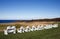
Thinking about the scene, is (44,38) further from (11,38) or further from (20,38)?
(11,38)

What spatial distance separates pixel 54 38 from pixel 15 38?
→ 238 centimetres

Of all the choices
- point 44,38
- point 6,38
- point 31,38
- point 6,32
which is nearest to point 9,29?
point 6,32

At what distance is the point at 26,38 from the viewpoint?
8.91 m

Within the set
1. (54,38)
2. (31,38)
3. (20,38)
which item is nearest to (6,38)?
(20,38)

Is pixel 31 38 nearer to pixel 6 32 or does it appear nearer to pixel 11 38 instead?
pixel 11 38

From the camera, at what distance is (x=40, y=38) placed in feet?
29.6

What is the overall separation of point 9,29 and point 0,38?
1421mm

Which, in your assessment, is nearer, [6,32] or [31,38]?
[31,38]

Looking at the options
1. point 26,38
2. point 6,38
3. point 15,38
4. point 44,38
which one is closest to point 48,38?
point 44,38

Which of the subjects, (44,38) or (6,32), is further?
(6,32)

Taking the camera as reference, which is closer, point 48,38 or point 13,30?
point 48,38

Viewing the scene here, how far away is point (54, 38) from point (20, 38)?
82.0 inches

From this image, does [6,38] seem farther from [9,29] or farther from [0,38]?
[9,29]

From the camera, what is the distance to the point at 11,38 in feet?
29.1
